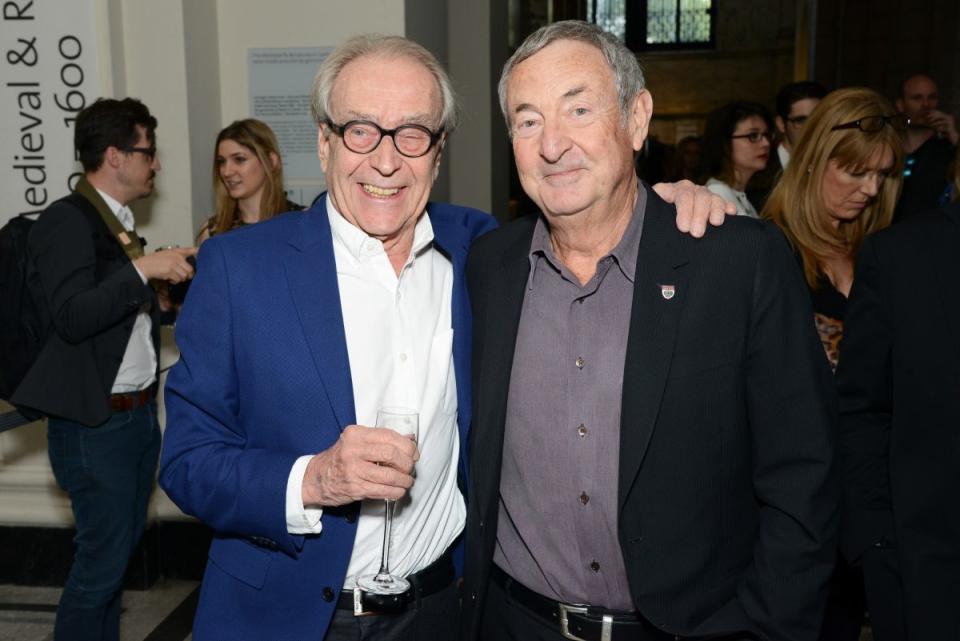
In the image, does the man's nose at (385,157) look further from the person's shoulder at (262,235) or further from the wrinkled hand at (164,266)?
the wrinkled hand at (164,266)

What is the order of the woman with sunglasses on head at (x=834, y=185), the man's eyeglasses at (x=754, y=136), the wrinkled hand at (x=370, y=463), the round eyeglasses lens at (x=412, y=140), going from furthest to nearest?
1. the man's eyeglasses at (x=754, y=136)
2. the woman with sunglasses on head at (x=834, y=185)
3. the round eyeglasses lens at (x=412, y=140)
4. the wrinkled hand at (x=370, y=463)

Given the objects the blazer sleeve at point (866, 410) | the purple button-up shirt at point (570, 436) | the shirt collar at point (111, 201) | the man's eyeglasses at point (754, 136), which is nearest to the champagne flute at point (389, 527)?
the purple button-up shirt at point (570, 436)

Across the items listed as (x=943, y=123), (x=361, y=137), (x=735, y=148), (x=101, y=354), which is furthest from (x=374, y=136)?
(x=943, y=123)

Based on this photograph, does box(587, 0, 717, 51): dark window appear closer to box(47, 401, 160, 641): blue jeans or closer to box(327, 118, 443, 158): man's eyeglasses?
box(47, 401, 160, 641): blue jeans

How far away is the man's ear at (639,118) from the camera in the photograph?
1900 millimetres

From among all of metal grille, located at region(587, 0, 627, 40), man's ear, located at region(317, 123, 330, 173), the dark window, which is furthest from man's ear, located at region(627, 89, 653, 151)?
metal grille, located at region(587, 0, 627, 40)

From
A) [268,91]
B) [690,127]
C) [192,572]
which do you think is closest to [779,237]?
[268,91]

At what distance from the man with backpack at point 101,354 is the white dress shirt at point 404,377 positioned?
1.56 metres

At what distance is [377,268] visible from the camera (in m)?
1.92

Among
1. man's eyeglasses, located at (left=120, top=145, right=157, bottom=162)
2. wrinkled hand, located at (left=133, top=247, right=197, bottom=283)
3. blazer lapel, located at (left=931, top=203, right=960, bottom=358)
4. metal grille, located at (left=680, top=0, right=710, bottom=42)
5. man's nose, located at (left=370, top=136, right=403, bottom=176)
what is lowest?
wrinkled hand, located at (left=133, top=247, right=197, bottom=283)

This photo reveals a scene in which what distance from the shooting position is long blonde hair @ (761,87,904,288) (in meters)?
2.83

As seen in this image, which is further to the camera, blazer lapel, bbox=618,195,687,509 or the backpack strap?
the backpack strap

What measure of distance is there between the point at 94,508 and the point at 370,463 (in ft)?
7.10

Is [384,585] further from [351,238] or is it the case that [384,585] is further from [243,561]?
[351,238]
